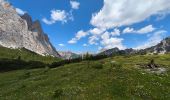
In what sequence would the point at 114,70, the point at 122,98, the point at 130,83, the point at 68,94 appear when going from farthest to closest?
the point at 114,70 → the point at 130,83 → the point at 68,94 → the point at 122,98

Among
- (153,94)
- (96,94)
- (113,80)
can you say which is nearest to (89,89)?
(96,94)

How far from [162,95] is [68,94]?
1046 centimetres

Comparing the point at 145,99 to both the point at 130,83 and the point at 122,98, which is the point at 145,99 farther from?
the point at 130,83

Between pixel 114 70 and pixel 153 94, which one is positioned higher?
pixel 114 70

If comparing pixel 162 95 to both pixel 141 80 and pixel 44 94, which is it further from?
pixel 44 94

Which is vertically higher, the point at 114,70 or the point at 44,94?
the point at 114,70

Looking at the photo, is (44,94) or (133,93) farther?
(44,94)

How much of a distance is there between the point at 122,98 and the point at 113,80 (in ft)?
23.7

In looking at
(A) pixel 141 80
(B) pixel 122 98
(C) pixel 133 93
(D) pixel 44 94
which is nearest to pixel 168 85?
(A) pixel 141 80

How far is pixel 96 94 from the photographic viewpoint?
2914cm

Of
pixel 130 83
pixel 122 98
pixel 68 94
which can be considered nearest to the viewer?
pixel 122 98

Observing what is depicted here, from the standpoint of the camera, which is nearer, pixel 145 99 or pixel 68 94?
pixel 145 99

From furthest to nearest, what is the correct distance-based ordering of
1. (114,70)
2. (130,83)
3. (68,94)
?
1. (114,70)
2. (130,83)
3. (68,94)

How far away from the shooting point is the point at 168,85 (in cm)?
3362
